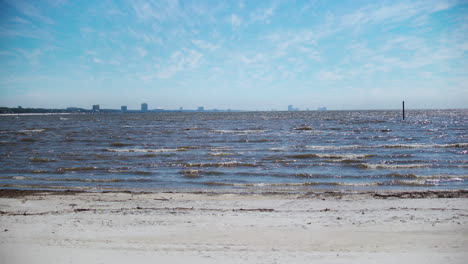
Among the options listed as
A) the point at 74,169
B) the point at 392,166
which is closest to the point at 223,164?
the point at 74,169

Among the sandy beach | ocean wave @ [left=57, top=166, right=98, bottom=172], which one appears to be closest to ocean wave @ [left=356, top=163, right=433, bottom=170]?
the sandy beach

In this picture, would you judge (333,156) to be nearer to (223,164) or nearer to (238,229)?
(223,164)

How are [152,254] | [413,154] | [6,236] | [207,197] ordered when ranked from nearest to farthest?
[152,254]
[6,236]
[207,197]
[413,154]

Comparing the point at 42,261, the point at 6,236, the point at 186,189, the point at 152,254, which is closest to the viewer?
the point at 42,261

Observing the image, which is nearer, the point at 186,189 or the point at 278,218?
the point at 278,218

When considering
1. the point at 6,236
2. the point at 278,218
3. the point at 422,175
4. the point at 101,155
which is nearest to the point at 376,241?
the point at 278,218

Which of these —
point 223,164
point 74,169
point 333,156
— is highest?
point 333,156

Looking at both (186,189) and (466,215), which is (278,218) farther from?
(186,189)

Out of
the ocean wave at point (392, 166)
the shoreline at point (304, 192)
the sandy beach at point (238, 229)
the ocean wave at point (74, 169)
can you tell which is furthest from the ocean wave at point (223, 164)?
the sandy beach at point (238, 229)

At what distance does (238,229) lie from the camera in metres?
7.73

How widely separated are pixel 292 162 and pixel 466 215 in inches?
461

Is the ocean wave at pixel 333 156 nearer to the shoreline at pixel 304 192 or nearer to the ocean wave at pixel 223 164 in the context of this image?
the ocean wave at pixel 223 164

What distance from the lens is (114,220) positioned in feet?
28.1

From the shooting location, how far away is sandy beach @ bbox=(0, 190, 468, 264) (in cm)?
605
